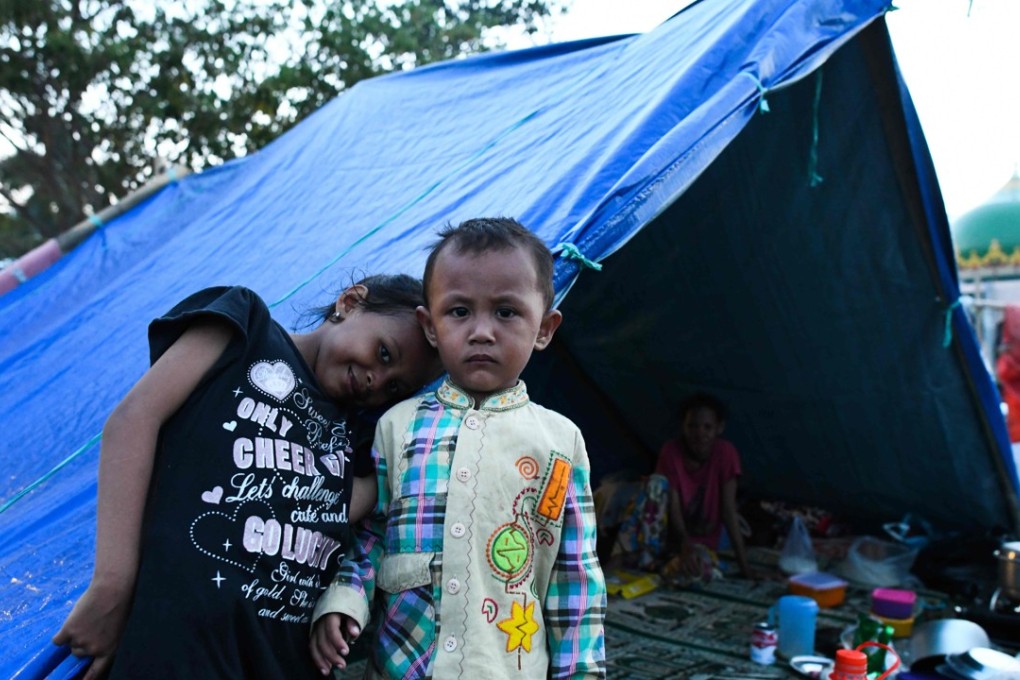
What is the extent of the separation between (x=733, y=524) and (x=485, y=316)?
2.77 m

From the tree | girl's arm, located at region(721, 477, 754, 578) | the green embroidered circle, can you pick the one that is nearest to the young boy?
the green embroidered circle

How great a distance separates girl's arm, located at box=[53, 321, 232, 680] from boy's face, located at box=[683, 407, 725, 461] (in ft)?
9.58

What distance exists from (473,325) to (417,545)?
14.0 inches

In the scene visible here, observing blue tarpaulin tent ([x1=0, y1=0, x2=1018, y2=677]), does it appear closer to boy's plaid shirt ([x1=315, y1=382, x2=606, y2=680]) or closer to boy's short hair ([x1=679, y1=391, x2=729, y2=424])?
boy's short hair ([x1=679, y1=391, x2=729, y2=424])

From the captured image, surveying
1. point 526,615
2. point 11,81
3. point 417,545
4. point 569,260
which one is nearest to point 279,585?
point 417,545

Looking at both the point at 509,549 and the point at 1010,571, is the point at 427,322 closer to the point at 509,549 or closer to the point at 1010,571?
the point at 509,549

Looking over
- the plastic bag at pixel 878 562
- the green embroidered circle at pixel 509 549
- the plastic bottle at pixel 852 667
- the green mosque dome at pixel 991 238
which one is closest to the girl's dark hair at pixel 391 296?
the green embroidered circle at pixel 509 549

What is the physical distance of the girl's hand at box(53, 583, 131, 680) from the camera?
1.23 metres

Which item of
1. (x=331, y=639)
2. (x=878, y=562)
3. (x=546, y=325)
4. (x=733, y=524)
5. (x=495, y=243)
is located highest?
(x=495, y=243)

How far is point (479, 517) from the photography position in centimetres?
140

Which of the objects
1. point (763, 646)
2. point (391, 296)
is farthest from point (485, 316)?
point (763, 646)

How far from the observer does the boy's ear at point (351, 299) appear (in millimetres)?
1648

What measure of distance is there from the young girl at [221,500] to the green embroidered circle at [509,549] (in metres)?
0.26

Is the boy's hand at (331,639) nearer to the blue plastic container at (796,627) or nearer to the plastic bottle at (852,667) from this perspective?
the plastic bottle at (852,667)
